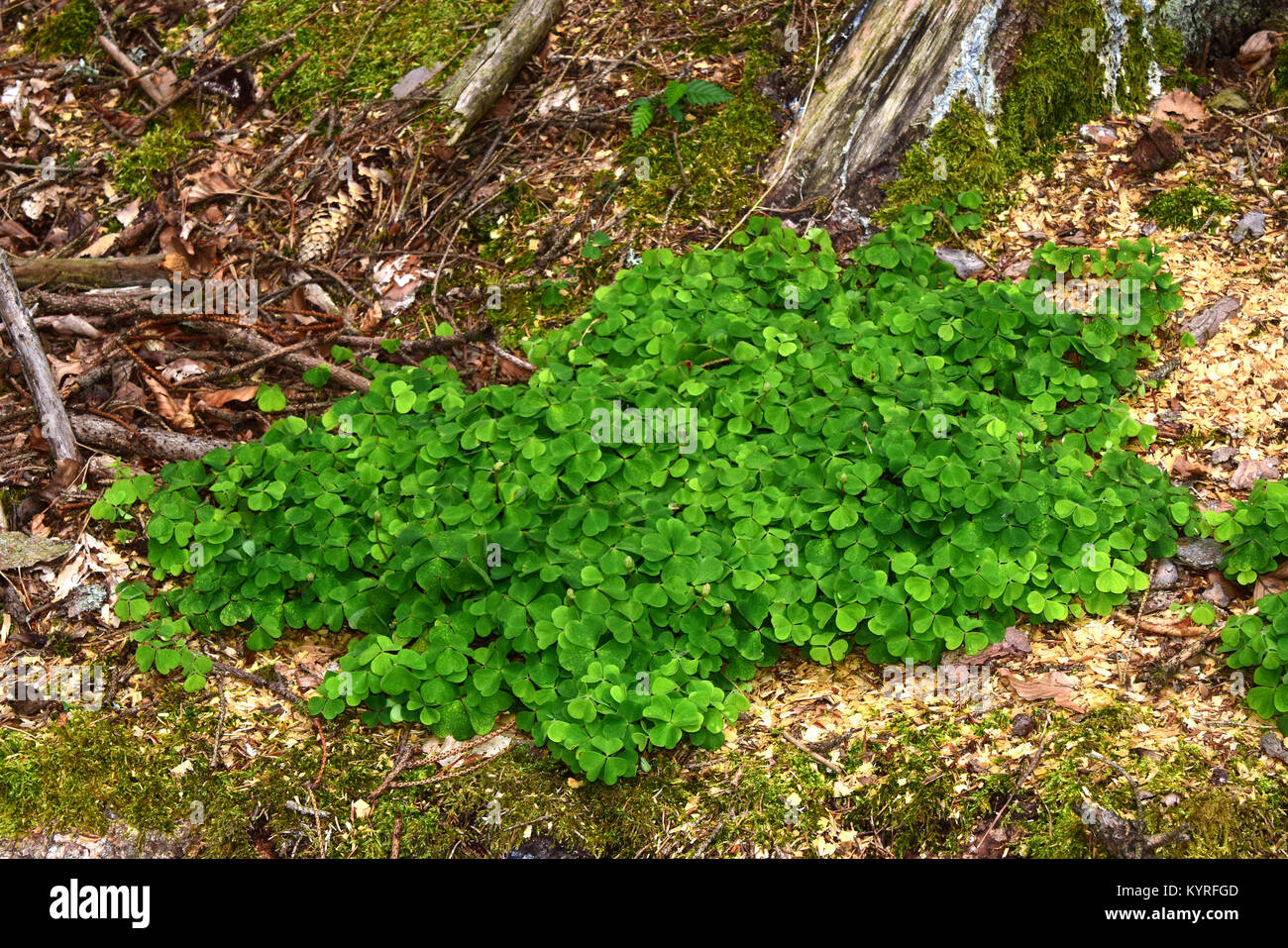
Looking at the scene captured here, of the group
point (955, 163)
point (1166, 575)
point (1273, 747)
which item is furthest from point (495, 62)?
point (1273, 747)

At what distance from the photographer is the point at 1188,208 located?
532 centimetres

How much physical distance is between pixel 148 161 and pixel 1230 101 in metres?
6.41

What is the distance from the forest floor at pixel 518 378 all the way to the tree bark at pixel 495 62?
14cm

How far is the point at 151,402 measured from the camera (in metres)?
4.95

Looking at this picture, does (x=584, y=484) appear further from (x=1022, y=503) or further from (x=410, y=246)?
(x=410, y=246)

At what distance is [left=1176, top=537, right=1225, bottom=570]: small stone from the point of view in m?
3.76

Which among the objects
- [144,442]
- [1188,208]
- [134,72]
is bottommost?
[144,442]

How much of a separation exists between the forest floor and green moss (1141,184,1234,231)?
19 millimetres

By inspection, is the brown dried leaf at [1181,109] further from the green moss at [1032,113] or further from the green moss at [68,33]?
the green moss at [68,33]

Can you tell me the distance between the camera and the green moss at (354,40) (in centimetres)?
652

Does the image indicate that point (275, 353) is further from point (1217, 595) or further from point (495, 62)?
point (1217, 595)

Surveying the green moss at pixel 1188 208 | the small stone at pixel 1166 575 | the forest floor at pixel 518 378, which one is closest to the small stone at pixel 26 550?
the forest floor at pixel 518 378

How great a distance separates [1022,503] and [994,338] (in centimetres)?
106

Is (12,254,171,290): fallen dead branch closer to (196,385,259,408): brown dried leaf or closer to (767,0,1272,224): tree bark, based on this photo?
(196,385,259,408): brown dried leaf
